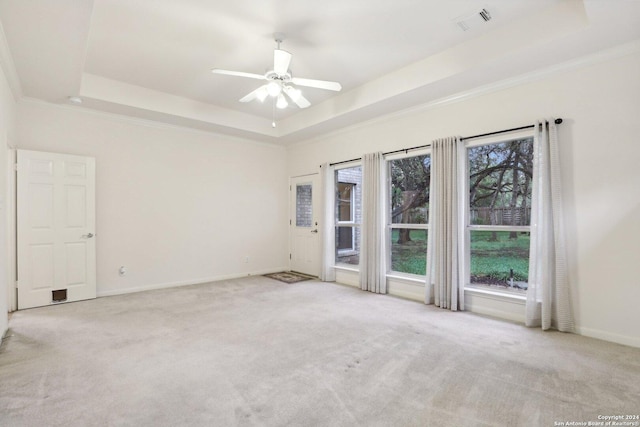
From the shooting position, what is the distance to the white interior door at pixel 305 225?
6277 millimetres

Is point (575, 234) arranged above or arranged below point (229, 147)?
below

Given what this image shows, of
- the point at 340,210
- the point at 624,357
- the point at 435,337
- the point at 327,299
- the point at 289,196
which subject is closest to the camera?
the point at 624,357

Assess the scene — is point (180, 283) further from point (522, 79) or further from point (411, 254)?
point (522, 79)

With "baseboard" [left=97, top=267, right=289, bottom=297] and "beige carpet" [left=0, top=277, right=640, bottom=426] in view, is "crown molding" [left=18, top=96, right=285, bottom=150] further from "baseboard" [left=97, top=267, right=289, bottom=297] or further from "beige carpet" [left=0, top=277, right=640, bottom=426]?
"beige carpet" [left=0, top=277, right=640, bottom=426]

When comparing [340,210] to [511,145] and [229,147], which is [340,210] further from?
[511,145]

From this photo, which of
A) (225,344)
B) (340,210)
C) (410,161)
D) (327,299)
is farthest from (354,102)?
(225,344)

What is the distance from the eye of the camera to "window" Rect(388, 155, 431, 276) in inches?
185

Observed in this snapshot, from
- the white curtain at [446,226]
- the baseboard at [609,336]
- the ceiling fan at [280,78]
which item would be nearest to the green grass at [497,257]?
the white curtain at [446,226]

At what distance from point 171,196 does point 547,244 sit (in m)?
5.25

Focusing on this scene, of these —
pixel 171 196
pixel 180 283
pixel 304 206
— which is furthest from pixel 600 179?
pixel 180 283

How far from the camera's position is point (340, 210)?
19.6 feet

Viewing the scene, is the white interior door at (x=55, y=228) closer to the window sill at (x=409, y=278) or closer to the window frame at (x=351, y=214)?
the window frame at (x=351, y=214)

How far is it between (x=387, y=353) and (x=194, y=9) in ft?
11.3

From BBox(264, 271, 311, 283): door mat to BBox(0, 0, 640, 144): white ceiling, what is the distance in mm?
3063
